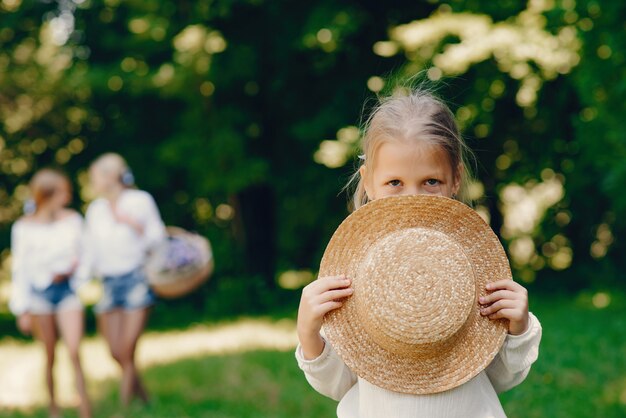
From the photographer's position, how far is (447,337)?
Result: 89.4 inches

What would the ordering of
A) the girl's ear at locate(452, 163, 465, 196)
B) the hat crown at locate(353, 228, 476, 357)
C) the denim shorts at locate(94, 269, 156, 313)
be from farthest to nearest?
the denim shorts at locate(94, 269, 156, 313)
the girl's ear at locate(452, 163, 465, 196)
the hat crown at locate(353, 228, 476, 357)

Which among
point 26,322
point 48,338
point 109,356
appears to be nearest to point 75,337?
point 48,338

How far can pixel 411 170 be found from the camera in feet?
8.09

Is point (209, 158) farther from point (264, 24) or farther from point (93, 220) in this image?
point (93, 220)

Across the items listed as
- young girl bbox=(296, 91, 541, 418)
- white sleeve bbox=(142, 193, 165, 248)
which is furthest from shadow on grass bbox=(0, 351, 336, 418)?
young girl bbox=(296, 91, 541, 418)

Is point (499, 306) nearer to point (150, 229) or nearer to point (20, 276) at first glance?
point (150, 229)

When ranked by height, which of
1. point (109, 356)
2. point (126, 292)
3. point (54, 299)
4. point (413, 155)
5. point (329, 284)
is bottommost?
Result: point (109, 356)

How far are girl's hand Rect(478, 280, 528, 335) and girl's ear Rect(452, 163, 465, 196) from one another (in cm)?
36

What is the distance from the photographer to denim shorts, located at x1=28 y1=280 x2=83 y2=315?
7.27 m

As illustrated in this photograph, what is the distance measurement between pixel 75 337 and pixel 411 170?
5.41 metres

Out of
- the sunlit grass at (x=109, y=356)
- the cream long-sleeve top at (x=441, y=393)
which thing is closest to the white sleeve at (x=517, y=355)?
the cream long-sleeve top at (x=441, y=393)

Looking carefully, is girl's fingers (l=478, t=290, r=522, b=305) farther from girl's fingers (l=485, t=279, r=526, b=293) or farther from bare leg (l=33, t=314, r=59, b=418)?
bare leg (l=33, t=314, r=59, b=418)

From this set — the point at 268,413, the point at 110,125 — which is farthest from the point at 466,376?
the point at 110,125

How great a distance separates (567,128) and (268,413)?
34.3ft
